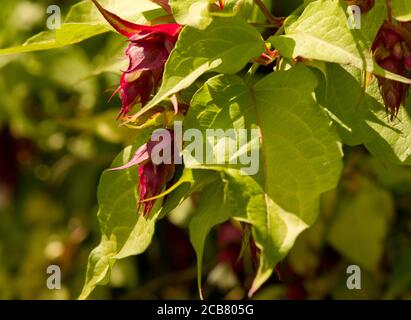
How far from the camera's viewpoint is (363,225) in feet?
5.51

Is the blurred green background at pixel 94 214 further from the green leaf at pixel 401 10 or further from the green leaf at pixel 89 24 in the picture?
the green leaf at pixel 401 10

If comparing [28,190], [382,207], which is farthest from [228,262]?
[28,190]

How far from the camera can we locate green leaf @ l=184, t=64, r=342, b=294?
31.9 inches

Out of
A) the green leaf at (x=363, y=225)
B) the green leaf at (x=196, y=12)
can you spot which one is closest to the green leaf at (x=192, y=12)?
the green leaf at (x=196, y=12)

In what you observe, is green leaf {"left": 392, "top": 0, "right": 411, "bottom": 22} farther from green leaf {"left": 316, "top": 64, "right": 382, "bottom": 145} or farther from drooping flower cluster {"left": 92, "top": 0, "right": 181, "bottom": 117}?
drooping flower cluster {"left": 92, "top": 0, "right": 181, "bottom": 117}

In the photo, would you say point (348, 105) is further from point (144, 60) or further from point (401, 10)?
point (144, 60)

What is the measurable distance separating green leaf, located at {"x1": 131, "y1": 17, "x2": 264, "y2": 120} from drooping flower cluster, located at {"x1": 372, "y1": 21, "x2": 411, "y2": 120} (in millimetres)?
126

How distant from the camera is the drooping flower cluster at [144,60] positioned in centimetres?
93

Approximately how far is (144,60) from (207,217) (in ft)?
0.61

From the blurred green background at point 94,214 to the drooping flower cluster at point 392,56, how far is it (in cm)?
74

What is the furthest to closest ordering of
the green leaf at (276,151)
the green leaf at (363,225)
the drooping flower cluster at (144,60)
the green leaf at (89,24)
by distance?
1. the green leaf at (363,225)
2. the green leaf at (89,24)
3. the drooping flower cluster at (144,60)
4. the green leaf at (276,151)

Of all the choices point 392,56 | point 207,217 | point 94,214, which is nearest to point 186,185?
point 207,217

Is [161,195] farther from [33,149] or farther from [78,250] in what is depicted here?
[33,149]

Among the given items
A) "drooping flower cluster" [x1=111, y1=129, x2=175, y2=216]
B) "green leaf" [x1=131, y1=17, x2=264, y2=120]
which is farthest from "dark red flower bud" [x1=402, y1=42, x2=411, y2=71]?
"drooping flower cluster" [x1=111, y1=129, x2=175, y2=216]
